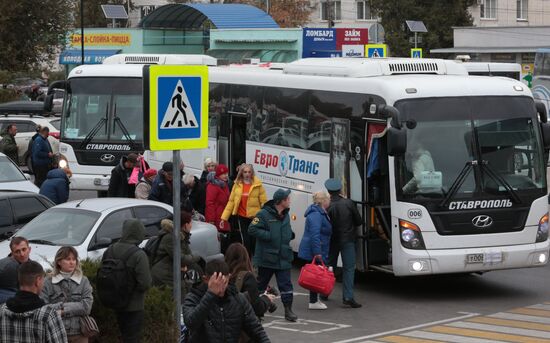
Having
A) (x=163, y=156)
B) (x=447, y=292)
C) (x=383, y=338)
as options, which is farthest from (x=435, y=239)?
(x=163, y=156)

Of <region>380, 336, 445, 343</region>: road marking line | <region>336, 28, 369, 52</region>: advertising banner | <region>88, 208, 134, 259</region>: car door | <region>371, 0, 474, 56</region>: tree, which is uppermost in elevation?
<region>371, 0, 474, 56</region>: tree

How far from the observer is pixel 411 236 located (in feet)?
51.5

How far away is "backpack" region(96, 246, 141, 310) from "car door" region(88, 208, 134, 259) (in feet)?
14.0

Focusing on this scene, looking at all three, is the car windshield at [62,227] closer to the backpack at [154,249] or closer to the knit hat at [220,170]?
the backpack at [154,249]

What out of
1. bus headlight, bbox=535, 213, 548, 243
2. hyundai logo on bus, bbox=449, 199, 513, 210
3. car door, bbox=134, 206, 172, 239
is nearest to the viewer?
hyundai logo on bus, bbox=449, 199, 513, 210

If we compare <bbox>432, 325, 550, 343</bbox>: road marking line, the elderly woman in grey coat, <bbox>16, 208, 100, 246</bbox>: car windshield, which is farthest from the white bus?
the elderly woman in grey coat

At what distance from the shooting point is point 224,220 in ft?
58.6

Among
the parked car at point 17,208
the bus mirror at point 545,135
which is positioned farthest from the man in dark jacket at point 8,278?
the bus mirror at point 545,135

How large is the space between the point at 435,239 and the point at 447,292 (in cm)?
143

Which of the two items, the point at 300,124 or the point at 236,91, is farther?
the point at 236,91

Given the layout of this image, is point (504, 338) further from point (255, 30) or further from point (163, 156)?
point (255, 30)

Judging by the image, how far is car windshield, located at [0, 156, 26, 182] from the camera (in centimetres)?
2202

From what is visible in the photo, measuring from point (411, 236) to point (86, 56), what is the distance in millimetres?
52543

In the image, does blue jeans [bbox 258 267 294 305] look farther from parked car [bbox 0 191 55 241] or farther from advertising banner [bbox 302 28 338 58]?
advertising banner [bbox 302 28 338 58]
